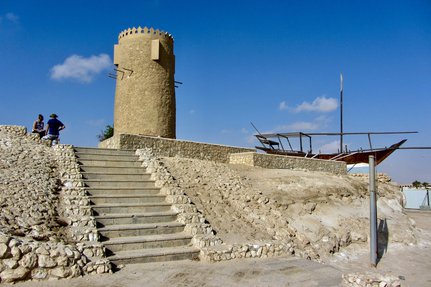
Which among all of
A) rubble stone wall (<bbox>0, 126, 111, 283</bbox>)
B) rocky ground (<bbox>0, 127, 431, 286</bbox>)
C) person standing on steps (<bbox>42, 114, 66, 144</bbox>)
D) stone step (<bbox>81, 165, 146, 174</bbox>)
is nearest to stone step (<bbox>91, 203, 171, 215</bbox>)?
rubble stone wall (<bbox>0, 126, 111, 283</bbox>)

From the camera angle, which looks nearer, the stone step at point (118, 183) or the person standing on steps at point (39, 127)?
the stone step at point (118, 183)

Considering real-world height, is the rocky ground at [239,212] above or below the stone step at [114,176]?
below

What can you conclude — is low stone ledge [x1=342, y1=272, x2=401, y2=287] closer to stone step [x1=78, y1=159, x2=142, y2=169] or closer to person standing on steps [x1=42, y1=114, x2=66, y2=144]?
stone step [x1=78, y1=159, x2=142, y2=169]

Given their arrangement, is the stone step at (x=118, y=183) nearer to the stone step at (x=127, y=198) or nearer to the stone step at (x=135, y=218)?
the stone step at (x=127, y=198)

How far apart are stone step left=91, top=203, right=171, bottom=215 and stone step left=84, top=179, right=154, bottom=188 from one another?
1067mm

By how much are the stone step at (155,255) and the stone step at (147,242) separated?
15 centimetres

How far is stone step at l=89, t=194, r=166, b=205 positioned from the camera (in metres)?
9.59

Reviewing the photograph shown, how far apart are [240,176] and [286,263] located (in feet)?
20.8

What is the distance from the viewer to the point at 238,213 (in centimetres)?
1141

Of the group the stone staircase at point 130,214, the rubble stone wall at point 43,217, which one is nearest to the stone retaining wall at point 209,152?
the stone staircase at point 130,214

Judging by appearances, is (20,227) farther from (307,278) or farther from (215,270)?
(307,278)

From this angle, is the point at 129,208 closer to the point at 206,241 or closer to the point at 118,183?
the point at 118,183

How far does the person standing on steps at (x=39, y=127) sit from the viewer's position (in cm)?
1331

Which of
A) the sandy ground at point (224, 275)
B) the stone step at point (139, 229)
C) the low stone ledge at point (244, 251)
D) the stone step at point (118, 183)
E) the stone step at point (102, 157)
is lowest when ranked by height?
the sandy ground at point (224, 275)
